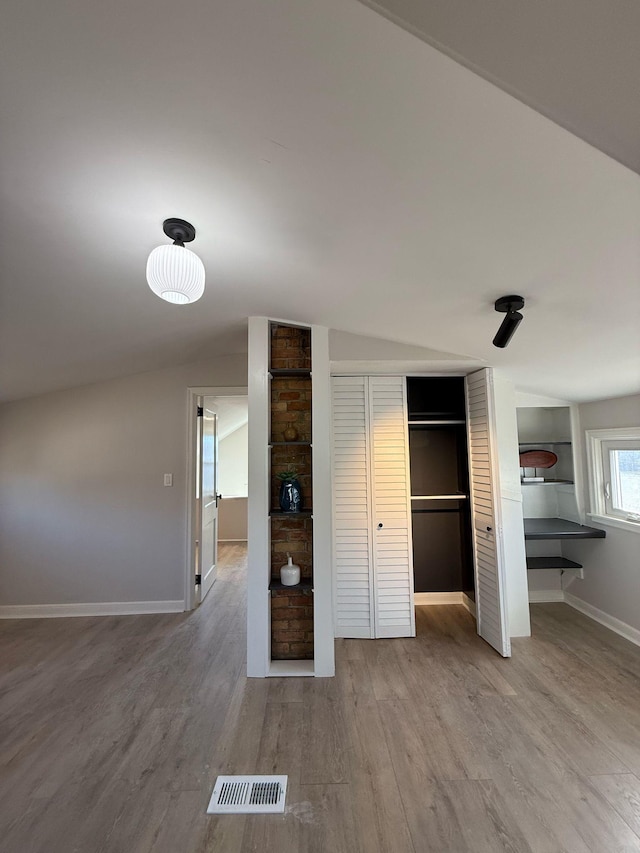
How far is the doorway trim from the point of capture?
3609 millimetres

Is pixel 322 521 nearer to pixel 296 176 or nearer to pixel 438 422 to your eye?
pixel 438 422

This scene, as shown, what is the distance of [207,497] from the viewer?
4258 mm

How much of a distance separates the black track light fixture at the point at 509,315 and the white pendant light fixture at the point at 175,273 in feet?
4.48

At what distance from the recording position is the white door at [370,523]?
3.03 meters

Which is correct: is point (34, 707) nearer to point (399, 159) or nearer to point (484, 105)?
point (399, 159)

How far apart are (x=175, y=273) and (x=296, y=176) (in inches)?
20.1

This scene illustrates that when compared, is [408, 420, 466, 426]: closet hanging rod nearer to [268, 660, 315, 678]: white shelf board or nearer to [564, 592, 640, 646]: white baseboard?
[564, 592, 640, 646]: white baseboard

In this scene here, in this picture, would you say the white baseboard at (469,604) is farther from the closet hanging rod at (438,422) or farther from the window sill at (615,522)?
the closet hanging rod at (438,422)

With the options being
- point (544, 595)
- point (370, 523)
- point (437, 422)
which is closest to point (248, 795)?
point (370, 523)

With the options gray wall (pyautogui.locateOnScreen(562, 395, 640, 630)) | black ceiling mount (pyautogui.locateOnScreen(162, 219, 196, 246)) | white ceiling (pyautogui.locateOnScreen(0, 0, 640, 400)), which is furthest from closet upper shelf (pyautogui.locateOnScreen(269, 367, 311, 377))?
gray wall (pyautogui.locateOnScreen(562, 395, 640, 630))

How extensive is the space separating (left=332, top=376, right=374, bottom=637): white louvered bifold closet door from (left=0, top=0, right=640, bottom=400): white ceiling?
107 centimetres

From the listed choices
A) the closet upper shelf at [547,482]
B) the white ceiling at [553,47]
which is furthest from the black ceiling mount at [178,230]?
the closet upper shelf at [547,482]

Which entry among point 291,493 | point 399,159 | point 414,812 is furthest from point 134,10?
point 414,812

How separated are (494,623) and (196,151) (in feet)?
10.7
